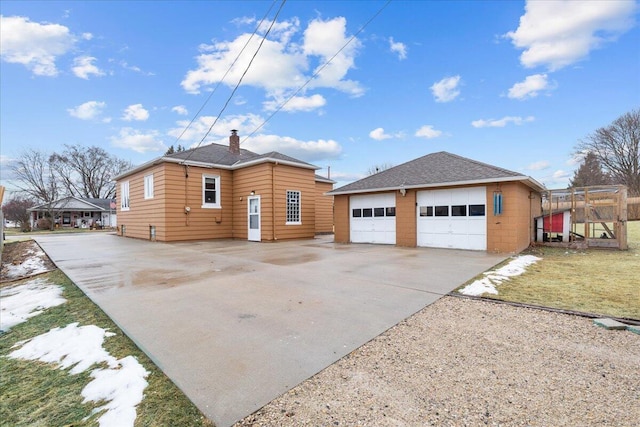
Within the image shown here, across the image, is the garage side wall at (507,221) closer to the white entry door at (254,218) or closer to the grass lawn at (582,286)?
the grass lawn at (582,286)

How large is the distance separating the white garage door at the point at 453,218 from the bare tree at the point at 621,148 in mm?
27986

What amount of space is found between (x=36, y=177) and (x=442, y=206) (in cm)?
4697

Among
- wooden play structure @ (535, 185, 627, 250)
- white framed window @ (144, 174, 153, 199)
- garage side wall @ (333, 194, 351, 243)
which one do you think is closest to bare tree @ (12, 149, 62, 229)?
white framed window @ (144, 174, 153, 199)

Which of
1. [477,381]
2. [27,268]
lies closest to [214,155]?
[27,268]

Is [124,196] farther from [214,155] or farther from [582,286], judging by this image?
[582,286]

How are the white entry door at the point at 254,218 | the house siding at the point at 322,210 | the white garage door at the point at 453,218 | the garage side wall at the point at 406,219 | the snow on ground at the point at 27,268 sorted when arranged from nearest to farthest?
the snow on ground at the point at 27,268 → the white garage door at the point at 453,218 → the garage side wall at the point at 406,219 → the white entry door at the point at 254,218 → the house siding at the point at 322,210

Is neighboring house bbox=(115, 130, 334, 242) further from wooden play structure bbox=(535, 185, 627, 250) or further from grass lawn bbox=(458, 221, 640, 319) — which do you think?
wooden play structure bbox=(535, 185, 627, 250)

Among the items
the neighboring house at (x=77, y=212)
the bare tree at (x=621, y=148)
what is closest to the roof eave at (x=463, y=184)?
the bare tree at (x=621, y=148)

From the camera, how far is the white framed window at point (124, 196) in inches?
694

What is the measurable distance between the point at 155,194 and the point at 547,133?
2189 centimetres

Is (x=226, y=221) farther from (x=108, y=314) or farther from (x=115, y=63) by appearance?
(x=108, y=314)

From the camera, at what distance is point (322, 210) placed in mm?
19250

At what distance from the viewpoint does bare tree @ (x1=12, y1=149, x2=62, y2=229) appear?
3525 cm

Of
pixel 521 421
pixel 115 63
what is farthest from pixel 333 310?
pixel 115 63
